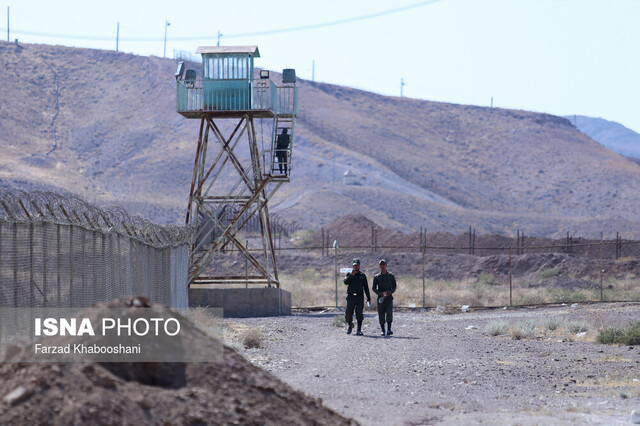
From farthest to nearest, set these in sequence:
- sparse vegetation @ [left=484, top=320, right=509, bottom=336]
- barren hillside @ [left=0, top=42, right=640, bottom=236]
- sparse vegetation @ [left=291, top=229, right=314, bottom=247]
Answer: barren hillside @ [left=0, top=42, right=640, bottom=236] < sparse vegetation @ [left=291, top=229, right=314, bottom=247] < sparse vegetation @ [left=484, top=320, right=509, bottom=336]

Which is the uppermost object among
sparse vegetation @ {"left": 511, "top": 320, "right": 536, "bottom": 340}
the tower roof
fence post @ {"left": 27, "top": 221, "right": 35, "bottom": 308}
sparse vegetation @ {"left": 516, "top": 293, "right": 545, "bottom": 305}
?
the tower roof

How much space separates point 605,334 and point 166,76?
9588 centimetres

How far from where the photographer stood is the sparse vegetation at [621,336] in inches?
715

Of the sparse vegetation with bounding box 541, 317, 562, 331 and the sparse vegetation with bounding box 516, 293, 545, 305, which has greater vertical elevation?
the sparse vegetation with bounding box 541, 317, 562, 331

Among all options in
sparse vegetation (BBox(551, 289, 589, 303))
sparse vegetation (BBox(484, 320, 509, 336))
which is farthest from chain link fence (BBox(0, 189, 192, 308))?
sparse vegetation (BBox(551, 289, 589, 303))

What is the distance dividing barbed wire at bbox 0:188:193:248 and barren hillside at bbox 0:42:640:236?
55.2 meters

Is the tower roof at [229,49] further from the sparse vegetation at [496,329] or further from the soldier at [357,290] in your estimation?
the sparse vegetation at [496,329]

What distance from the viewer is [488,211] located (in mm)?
93500

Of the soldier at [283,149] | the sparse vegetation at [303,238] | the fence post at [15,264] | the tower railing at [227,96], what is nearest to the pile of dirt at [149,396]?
→ the fence post at [15,264]

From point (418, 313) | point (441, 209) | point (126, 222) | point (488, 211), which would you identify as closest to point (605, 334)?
point (126, 222)

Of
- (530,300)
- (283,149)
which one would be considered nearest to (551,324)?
(283,149)

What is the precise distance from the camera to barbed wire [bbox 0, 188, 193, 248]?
403 inches

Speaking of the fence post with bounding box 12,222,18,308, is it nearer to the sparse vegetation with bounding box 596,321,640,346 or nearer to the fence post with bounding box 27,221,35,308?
the fence post with bounding box 27,221,35,308

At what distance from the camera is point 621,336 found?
18.5 m
